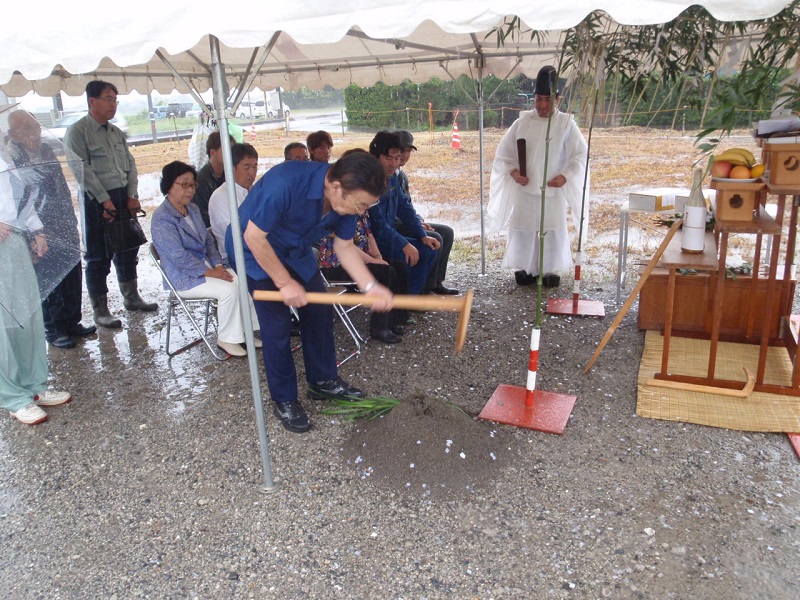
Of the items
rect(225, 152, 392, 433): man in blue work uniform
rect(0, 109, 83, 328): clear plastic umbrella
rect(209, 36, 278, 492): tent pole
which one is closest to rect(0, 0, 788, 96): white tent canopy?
rect(209, 36, 278, 492): tent pole

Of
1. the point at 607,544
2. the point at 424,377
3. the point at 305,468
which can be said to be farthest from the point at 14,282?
the point at 607,544

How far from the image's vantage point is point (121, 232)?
Answer: 4688 mm

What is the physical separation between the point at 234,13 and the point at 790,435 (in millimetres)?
3195

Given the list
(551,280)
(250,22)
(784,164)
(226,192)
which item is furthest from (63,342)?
(784,164)

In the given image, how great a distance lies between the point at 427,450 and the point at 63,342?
3.21 m

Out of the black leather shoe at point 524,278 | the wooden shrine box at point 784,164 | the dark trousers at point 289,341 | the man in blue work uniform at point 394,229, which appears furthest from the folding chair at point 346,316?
the wooden shrine box at point 784,164

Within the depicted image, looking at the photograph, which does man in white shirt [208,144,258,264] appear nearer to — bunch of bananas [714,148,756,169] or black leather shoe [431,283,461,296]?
black leather shoe [431,283,461,296]

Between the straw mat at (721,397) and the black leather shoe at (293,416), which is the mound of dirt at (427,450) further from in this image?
the straw mat at (721,397)

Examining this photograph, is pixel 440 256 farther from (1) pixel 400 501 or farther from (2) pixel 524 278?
(1) pixel 400 501

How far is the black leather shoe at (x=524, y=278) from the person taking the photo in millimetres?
5598

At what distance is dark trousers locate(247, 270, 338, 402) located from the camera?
10.0 feet

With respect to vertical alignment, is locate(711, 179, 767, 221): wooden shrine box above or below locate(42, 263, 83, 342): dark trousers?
above

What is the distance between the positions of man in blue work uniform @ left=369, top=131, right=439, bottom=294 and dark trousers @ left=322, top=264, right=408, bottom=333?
0.16 m

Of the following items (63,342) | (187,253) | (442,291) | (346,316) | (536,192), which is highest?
(536,192)
